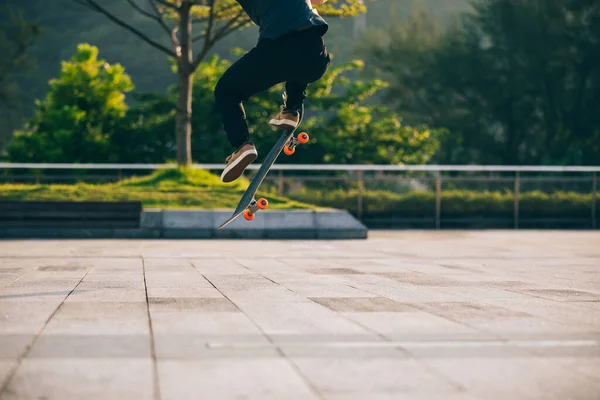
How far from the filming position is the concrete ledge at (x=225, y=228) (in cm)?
1608

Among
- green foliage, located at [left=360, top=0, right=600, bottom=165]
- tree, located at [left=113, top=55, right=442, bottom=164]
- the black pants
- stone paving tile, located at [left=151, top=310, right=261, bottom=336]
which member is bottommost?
stone paving tile, located at [left=151, top=310, right=261, bottom=336]

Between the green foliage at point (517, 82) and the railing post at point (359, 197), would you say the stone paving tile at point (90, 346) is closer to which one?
the railing post at point (359, 197)

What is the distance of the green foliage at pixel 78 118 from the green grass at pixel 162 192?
693 cm

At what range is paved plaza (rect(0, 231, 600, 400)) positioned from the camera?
3.81 m

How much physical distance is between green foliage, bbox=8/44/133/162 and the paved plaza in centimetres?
1704

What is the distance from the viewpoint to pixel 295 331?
5109mm

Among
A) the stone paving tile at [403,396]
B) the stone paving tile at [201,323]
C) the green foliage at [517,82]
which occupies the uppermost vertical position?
the green foliage at [517,82]

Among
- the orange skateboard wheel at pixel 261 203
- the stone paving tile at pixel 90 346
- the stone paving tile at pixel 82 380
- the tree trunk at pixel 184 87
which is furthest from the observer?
the tree trunk at pixel 184 87

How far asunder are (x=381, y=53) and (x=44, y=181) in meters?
28.4

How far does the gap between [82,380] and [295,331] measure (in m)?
1.55

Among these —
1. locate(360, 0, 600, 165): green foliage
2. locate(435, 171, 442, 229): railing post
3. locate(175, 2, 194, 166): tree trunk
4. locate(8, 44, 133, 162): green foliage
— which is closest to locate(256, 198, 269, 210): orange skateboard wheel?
locate(175, 2, 194, 166): tree trunk

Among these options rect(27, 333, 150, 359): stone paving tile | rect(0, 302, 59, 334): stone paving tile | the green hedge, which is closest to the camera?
rect(27, 333, 150, 359): stone paving tile

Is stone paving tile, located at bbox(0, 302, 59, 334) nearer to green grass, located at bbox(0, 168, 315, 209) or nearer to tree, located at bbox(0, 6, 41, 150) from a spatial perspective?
green grass, located at bbox(0, 168, 315, 209)

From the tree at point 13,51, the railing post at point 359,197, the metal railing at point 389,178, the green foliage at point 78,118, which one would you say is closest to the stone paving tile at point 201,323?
the metal railing at point 389,178
